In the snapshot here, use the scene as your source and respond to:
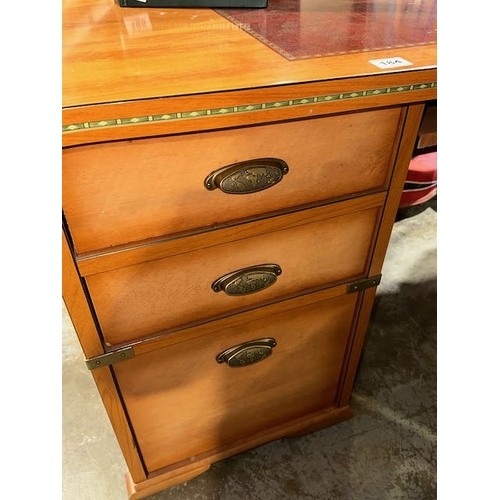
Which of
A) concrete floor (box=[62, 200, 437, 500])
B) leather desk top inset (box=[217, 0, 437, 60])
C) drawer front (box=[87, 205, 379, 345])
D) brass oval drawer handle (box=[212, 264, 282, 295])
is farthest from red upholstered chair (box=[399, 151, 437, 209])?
brass oval drawer handle (box=[212, 264, 282, 295])

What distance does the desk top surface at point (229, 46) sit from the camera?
519 mm

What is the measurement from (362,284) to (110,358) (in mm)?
444

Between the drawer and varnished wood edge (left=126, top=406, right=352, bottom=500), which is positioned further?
varnished wood edge (left=126, top=406, right=352, bottom=500)

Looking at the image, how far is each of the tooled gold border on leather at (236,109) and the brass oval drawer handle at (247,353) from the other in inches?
17.6

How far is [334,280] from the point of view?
0.81 meters

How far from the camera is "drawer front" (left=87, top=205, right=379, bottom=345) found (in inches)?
25.5

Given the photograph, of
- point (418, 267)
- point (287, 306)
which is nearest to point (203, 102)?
point (287, 306)

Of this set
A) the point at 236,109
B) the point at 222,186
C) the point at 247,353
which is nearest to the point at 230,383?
the point at 247,353

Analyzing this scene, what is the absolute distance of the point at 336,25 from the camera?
2.38 ft

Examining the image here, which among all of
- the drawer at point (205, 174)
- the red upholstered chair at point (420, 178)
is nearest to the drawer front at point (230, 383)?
the drawer at point (205, 174)

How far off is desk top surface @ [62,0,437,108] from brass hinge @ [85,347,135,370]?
14.7 inches

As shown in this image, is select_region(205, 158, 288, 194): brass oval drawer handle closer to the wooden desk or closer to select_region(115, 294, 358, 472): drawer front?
the wooden desk

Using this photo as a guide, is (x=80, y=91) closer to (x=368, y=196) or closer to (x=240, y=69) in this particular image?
(x=240, y=69)

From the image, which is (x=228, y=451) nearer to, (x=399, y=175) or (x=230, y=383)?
(x=230, y=383)
